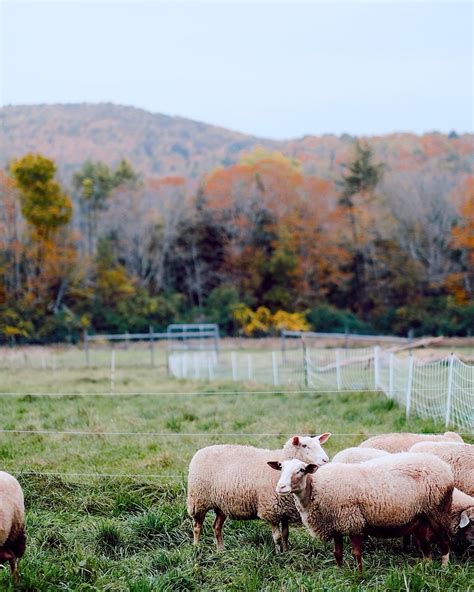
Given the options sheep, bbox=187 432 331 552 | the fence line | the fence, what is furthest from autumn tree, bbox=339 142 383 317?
sheep, bbox=187 432 331 552

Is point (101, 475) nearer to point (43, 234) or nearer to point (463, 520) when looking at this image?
point (463, 520)

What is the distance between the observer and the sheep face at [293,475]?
591 centimetres

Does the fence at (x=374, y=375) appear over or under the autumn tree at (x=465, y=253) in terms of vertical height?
under

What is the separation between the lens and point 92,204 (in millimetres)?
56031

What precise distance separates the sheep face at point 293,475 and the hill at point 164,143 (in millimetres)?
51458

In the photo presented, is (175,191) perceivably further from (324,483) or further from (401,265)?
(324,483)

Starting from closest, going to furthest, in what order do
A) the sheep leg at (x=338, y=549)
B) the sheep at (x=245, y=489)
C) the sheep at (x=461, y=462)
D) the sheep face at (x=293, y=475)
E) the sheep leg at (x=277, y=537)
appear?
the sheep face at (x=293, y=475) < the sheep leg at (x=338, y=549) < the sheep leg at (x=277, y=537) < the sheep at (x=245, y=489) < the sheep at (x=461, y=462)

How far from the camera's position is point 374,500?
597 cm

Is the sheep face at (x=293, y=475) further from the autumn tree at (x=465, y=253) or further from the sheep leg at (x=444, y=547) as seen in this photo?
the autumn tree at (x=465, y=253)

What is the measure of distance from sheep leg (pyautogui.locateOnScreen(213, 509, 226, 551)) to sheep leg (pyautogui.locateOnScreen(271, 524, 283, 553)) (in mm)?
472

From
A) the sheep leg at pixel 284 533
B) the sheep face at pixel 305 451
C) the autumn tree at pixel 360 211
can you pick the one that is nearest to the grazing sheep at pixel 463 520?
the sheep face at pixel 305 451

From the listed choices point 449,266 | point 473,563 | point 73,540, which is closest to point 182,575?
point 73,540

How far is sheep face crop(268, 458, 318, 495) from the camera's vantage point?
5.91 meters

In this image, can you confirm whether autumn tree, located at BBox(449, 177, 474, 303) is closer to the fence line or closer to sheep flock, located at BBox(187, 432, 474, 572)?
the fence line
